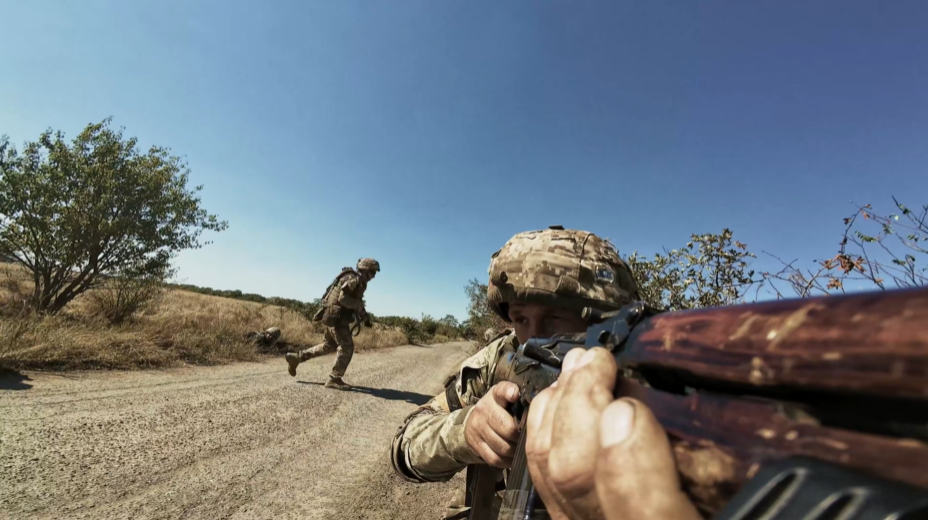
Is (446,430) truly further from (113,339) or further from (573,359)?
(113,339)

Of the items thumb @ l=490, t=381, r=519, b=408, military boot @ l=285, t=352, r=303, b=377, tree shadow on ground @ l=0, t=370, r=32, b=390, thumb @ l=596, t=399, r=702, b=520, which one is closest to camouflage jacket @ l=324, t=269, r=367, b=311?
military boot @ l=285, t=352, r=303, b=377

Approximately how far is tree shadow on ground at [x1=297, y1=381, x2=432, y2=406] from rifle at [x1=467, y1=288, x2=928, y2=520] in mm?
5830

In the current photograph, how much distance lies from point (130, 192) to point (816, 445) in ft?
35.0

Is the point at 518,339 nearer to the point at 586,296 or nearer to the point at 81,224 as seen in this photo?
the point at 586,296

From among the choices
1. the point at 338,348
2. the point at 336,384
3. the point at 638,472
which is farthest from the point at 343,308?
the point at 638,472

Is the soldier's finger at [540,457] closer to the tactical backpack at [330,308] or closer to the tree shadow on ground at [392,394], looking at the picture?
the tree shadow on ground at [392,394]

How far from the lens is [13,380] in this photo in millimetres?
3859

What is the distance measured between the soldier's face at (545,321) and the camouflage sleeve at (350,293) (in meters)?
5.35

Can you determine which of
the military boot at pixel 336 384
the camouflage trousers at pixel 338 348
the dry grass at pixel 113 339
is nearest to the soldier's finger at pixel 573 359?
the dry grass at pixel 113 339

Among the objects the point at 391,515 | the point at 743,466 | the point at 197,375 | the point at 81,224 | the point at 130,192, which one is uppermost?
the point at 130,192

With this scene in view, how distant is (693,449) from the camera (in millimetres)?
542

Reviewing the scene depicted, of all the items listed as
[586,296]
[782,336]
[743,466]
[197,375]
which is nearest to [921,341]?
A: [782,336]

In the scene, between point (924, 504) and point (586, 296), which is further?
point (586, 296)

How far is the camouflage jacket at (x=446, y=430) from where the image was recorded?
1.91 m
